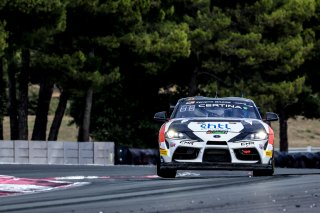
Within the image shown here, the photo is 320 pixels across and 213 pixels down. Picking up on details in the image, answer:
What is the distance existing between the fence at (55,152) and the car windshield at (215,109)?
17.8m

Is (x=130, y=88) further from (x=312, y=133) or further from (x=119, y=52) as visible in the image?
(x=312, y=133)

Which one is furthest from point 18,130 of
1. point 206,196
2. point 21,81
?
point 206,196

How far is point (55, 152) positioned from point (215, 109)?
61.4ft

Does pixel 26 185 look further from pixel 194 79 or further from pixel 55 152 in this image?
pixel 194 79

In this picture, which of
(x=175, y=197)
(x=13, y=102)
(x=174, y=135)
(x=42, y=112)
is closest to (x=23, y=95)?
(x=42, y=112)

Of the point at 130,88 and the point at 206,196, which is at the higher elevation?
the point at 130,88

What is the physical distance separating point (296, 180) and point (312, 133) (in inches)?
3426

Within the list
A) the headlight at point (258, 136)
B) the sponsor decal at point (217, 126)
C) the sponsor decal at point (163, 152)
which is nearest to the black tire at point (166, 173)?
the sponsor decal at point (163, 152)

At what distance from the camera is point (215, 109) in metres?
18.8

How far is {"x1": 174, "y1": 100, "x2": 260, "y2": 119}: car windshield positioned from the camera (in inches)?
733

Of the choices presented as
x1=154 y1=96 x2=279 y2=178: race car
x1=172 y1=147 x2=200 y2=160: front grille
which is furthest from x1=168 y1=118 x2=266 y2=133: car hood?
x1=172 y1=147 x2=200 y2=160: front grille

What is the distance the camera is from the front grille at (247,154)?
17.3m

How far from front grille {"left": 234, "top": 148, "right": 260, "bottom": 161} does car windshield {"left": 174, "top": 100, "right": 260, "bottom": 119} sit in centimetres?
121

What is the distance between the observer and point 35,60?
4112 centimetres
